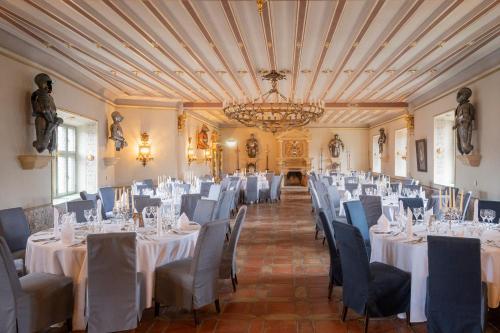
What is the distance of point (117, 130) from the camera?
9336 millimetres

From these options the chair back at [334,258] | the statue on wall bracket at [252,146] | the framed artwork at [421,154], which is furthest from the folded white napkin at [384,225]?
the statue on wall bracket at [252,146]

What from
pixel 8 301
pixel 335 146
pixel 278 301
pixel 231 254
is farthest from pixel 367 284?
pixel 335 146

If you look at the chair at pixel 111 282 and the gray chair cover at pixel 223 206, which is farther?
the gray chair cover at pixel 223 206

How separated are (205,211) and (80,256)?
1.92 m

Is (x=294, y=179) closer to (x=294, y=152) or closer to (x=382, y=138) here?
(x=294, y=152)

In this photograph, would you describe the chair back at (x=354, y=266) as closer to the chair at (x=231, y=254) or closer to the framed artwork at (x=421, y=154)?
the chair at (x=231, y=254)

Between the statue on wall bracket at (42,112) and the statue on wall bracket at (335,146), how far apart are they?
45.7 feet

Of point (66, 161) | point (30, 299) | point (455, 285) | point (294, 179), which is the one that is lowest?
point (30, 299)

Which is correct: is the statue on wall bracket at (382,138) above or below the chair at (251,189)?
above

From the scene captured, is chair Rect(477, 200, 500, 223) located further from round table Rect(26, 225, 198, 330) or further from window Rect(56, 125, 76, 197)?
window Rect(56, 125, 76, 197)

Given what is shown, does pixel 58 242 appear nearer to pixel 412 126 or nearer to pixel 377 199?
pixel 377 199

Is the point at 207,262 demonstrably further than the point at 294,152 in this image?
No

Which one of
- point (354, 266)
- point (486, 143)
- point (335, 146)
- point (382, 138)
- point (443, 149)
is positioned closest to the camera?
point (354, 266)

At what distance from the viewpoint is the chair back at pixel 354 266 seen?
3.11 meters
